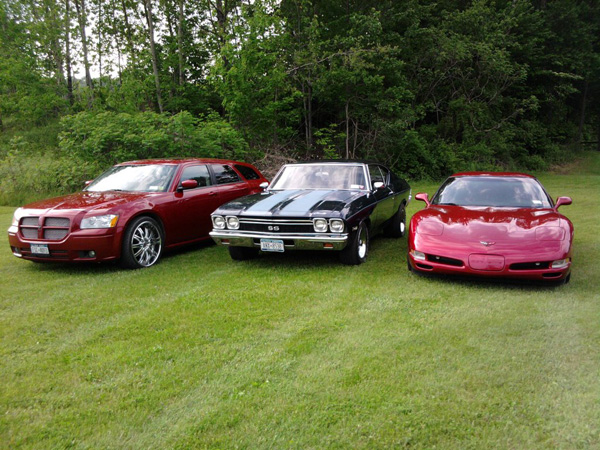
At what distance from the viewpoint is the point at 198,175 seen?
7.95m

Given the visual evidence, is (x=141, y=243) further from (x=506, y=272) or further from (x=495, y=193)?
(x=495, y=193)

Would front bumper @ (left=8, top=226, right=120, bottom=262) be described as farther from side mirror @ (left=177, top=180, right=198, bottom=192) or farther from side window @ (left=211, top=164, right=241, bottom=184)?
side window @ (left=211, top=164, right=241, bottom=184)

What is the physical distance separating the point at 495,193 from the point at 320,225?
2661 mm

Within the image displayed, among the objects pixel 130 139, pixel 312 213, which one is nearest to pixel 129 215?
pixel 312 213

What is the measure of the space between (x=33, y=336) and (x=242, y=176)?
17.9 feet

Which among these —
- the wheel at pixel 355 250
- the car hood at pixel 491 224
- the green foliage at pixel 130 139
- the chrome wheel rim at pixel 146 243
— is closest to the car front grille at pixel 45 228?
the chrome wheel rim at pixel 146 243

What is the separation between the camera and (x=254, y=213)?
6.30 meters

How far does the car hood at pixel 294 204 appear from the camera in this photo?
20.2 feet

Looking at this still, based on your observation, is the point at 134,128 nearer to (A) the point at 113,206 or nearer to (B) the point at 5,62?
(A) the point at 113,206

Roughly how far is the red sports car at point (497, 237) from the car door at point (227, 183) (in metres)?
3.66

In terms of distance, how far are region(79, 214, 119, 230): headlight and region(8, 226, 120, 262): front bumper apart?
0.06 m

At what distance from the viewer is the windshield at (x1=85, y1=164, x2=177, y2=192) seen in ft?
24.2

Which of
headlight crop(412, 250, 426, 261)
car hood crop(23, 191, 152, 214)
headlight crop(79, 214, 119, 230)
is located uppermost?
car hood crop(23, 191, 152, 214)

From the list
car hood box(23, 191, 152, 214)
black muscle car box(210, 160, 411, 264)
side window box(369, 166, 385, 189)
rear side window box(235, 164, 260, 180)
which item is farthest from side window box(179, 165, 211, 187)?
side window box(369, 166, 385, 189)
